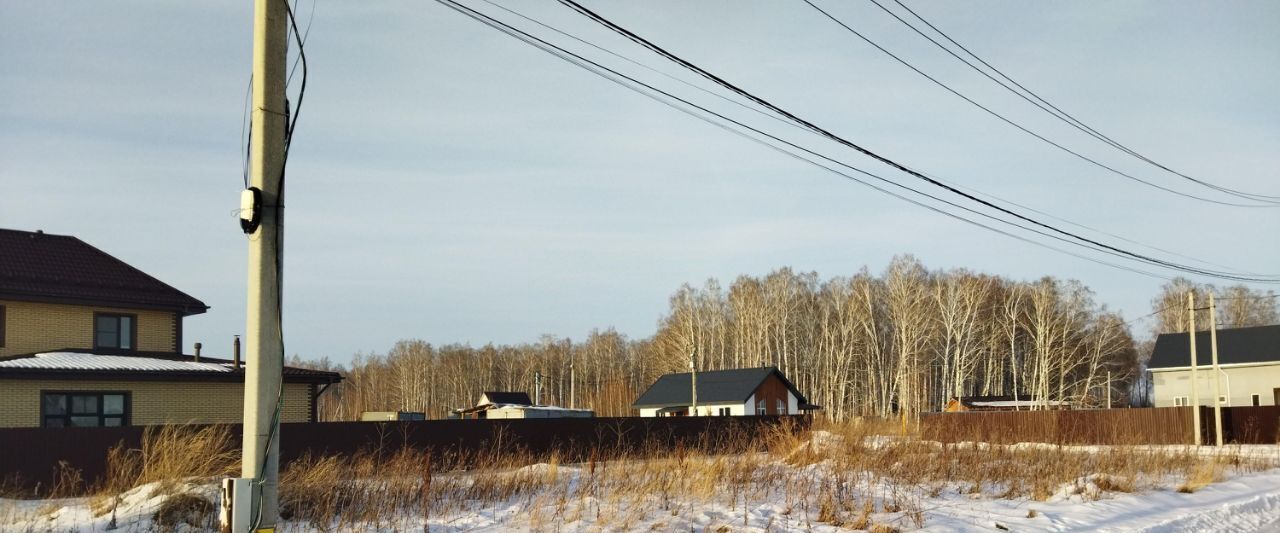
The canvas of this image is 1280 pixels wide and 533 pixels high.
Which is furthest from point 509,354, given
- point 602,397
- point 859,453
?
point 859,453

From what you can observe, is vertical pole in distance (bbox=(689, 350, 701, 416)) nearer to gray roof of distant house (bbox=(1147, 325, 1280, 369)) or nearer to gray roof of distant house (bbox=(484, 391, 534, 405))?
gray roof of distant house (bbox=(484, 391, 534, 405))

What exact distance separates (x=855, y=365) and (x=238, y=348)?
54016 mm

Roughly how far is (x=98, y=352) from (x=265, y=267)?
2630cm

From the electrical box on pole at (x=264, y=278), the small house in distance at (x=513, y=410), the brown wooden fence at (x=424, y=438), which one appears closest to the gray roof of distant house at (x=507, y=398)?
the small house in distance at (x=513, y=410)

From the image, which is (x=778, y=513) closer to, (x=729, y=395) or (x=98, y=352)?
(x=98, y=352)

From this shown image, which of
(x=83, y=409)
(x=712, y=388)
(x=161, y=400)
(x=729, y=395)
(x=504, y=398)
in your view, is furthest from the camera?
(x=504, y=398)

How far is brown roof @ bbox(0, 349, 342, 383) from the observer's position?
24.9 m

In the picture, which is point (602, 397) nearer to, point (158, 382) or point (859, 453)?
point (158, 382)

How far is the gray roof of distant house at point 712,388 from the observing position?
184 ft

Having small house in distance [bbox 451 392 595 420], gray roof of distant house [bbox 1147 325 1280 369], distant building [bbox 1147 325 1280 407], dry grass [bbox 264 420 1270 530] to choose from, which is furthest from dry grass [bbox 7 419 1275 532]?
gray roof of distant house [bbox 1147 325 1280 369]

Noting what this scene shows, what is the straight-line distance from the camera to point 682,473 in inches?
587

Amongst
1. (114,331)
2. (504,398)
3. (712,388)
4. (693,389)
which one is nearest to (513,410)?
(693,389)

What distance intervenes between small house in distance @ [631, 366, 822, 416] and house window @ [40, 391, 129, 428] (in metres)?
34.2

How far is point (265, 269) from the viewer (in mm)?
6051
